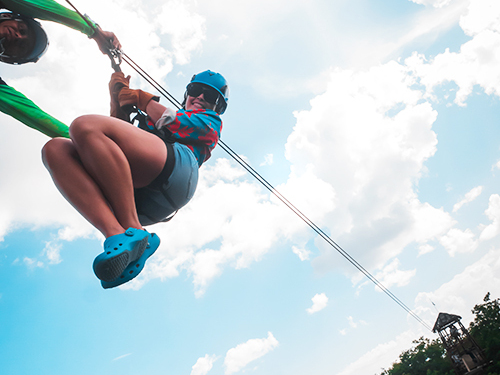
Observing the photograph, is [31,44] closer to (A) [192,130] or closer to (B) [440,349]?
(A) [192,130]

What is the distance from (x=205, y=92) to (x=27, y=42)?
1.08 meters

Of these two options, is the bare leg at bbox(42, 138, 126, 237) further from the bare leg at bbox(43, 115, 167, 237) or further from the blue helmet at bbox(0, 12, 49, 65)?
the blue helmet at bbox(0, 12, 49, 65)

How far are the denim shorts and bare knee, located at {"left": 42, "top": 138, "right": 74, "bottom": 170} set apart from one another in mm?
339

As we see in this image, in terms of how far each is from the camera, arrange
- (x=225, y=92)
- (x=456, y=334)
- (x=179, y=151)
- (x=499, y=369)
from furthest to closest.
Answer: (x=456, y=334), (x=499, y=369), (x=225, y=92), (x=179, y=151)

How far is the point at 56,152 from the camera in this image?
4.51 ft

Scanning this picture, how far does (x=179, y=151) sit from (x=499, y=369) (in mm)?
31326

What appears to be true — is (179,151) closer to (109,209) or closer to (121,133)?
(121,133)

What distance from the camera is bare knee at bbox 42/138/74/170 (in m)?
1.37

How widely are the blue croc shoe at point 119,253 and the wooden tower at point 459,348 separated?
102 ft

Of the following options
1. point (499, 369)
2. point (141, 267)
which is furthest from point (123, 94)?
point (499, 369)

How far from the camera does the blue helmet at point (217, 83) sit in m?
2.12

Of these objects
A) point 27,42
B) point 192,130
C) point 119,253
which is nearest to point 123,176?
point 119,253

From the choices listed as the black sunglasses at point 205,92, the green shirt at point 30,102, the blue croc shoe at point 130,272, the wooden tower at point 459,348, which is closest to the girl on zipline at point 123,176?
the blue croc shoe at point 130,272

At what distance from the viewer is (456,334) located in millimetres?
25578
